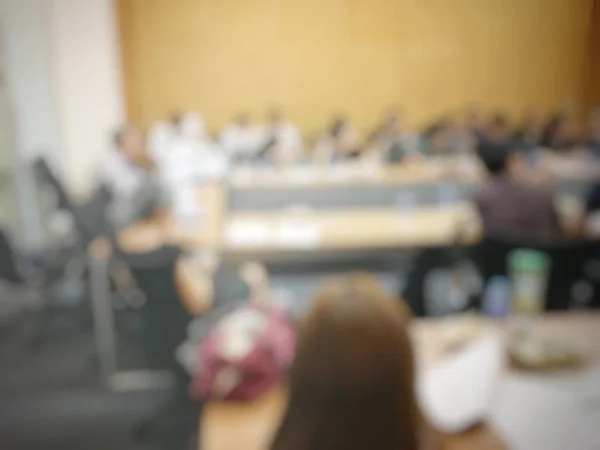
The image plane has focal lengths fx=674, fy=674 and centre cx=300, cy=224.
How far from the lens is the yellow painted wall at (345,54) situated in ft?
5.46

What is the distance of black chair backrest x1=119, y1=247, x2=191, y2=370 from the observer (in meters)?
1.99

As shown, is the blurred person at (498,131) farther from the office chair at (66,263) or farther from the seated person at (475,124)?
the office chair at (66,263)

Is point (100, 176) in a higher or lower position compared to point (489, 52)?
lower

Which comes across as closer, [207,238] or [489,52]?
[489,52]

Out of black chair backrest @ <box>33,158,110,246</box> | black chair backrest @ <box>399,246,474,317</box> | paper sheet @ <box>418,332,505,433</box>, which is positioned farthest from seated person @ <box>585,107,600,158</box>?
black chair backrest @ <box>33,158,110,246</box>

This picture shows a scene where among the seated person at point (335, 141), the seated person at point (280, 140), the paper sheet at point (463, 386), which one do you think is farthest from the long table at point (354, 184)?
the paper sheet at point (463, 386)

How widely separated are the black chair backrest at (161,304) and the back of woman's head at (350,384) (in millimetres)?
1109

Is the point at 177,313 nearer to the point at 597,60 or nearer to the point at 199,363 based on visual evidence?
the point at 199,363

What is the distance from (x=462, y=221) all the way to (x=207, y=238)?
106 cm

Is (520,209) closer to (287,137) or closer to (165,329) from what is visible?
(287,137)

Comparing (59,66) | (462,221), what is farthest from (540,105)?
(59,66)

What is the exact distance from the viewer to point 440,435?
1200 millimetres

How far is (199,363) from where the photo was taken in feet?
4.66

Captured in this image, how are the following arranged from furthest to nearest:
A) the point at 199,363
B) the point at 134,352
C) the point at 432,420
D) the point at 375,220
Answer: the point at 375,220, the point at 134,352, the point at 199,363, the point at 432,420
